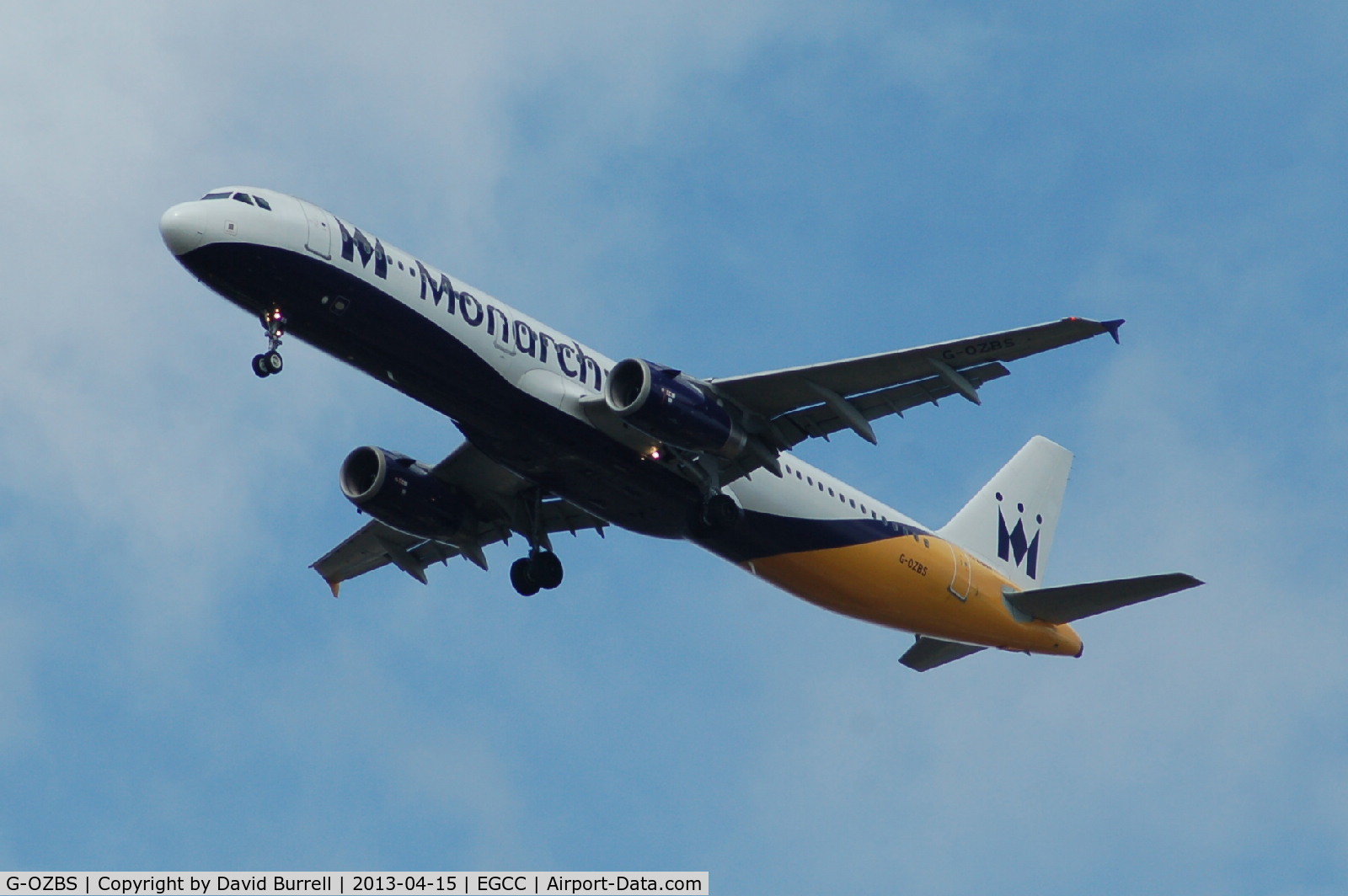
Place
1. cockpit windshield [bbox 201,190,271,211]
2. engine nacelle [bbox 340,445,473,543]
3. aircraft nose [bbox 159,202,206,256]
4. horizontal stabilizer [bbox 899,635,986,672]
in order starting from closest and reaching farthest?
aircraft nose [bbox 159,202,206,256] < cockpit windshield [bbox 201,190,271,211] < engine nacelle [bbox 340,445,473,543] < horizontal stabilizer [bbox 899,635,986,672]

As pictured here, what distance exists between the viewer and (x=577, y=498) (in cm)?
3359

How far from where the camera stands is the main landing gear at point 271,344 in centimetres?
2902

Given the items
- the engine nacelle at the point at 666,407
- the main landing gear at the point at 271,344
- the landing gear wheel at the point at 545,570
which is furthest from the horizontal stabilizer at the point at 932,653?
the main landing gear at the point at 271,344

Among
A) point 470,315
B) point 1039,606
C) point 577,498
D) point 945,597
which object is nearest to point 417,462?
point 577,498

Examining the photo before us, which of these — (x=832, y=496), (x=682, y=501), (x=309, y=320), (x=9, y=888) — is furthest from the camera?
(x=832, y=496)

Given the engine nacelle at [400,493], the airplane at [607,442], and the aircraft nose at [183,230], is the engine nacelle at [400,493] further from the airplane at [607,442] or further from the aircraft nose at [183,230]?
the aircraft nose at [183,230]

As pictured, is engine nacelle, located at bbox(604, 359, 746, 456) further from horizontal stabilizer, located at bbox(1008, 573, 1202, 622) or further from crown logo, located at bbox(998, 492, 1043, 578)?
crown logo, located at bbox(998, 492, 1043, 578)

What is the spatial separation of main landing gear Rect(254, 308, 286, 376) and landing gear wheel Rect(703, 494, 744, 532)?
8.75 metres

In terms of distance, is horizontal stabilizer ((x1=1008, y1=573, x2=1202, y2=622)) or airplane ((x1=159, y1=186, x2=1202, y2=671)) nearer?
airplane ((x1=159, y1=186, x2=1202, y2=671))

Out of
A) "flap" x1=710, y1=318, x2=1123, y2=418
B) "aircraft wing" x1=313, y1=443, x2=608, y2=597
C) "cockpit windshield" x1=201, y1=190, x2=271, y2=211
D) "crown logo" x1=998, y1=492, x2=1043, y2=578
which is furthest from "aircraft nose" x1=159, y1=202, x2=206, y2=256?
"crown logo" x1=998, y1=492, x2=1043, y2=578

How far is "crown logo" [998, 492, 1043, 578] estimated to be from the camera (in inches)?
1617

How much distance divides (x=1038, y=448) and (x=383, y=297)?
69.2 ft

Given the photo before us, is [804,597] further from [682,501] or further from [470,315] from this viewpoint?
[470,315]

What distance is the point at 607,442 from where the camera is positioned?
3156 centimetres
